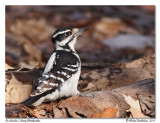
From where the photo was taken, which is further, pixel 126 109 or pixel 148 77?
pixel 148 77

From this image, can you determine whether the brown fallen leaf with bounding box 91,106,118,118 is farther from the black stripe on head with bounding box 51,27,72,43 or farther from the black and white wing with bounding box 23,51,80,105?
the black stripe on head with bounding box 51,27,72,43

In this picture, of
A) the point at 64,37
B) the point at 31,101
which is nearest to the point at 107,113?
the point at 31,101

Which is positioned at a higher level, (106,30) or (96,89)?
(106,30)

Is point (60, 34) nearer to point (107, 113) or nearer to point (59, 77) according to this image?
point (59, 77)

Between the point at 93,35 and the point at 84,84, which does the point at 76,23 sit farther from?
the point at 84,84

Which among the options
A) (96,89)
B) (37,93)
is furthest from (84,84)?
(37,93)

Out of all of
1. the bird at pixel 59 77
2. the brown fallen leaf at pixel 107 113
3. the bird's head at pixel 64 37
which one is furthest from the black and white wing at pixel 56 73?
the brown fallen leaf at pixel 107 113

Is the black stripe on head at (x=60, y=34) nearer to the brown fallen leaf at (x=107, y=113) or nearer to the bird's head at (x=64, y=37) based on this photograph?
the bird's head at (x=64, y=37)

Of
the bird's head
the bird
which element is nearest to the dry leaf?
the bird
